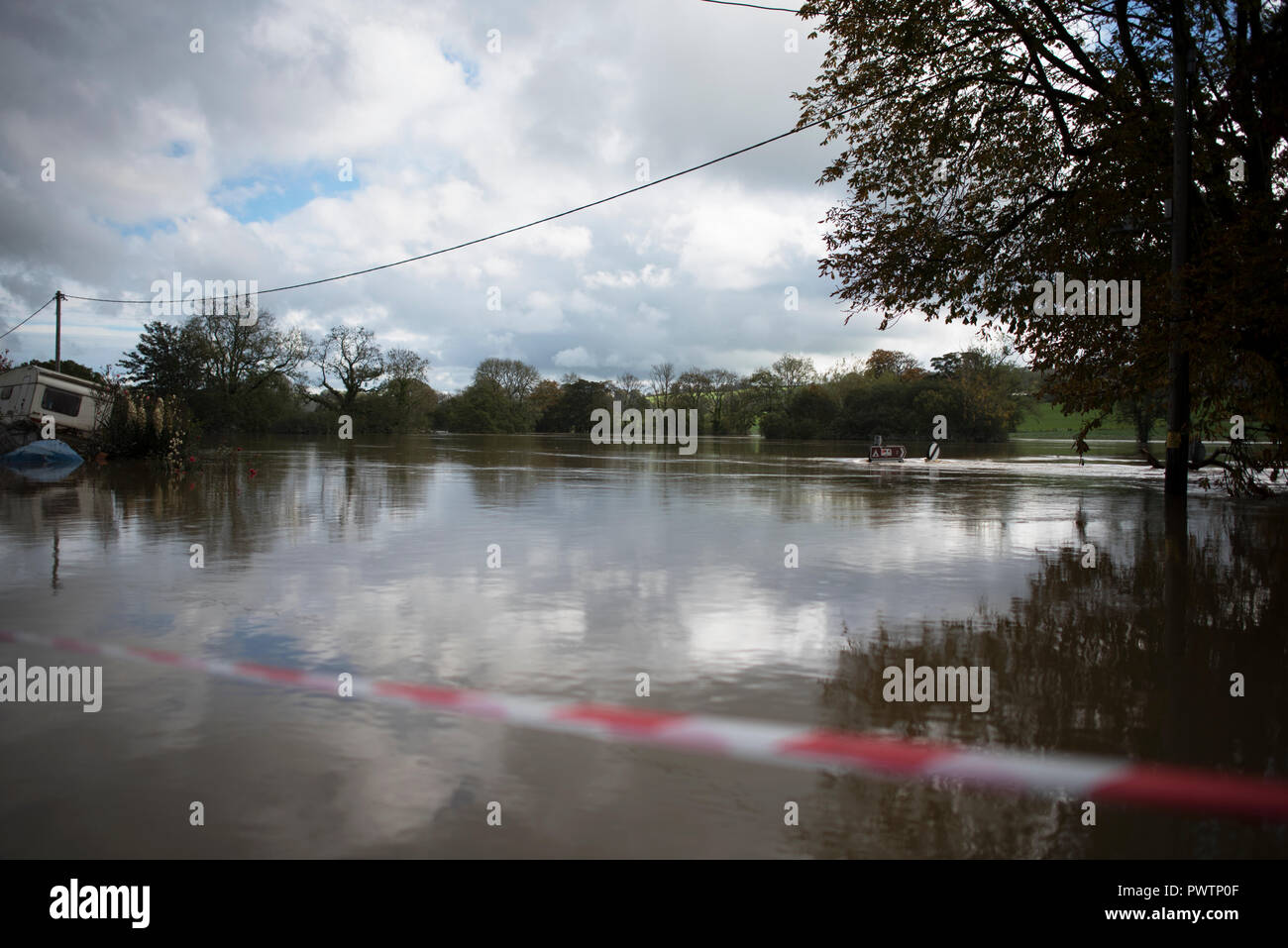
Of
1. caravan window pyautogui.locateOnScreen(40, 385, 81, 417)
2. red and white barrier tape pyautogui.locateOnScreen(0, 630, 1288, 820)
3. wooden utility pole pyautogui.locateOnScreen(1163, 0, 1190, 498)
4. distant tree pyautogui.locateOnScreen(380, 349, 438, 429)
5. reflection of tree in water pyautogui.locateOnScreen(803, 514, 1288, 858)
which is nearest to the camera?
reflection of tree in water pyautogui.locateOnScreen(803, 514, 1288, 858)

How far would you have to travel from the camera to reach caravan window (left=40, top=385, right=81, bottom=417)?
30797 millimetres

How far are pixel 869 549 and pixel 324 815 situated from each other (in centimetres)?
723

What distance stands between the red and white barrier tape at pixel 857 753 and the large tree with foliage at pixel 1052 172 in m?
11.4

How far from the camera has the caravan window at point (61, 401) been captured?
30797 millimetres

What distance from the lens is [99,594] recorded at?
22.0ft

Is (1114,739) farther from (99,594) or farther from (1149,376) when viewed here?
(1149,376)

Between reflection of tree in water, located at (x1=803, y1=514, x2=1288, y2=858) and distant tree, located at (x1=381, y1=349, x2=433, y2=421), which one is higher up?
distant tree, located at (x1=381, y1=349, x2=433, y2=421)

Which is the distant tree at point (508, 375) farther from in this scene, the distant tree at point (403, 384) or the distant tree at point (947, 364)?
the distant tree at point (947, 364)

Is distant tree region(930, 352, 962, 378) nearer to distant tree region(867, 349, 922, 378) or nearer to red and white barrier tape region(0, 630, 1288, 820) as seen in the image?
distant tree region(867, 349, 922, 378)

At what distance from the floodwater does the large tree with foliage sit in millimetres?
4600

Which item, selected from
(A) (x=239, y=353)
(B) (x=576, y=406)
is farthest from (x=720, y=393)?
(A) (x=239, y=353)

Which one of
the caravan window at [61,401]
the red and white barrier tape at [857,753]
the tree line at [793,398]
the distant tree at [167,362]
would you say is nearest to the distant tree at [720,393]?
the tree line at [793,398]

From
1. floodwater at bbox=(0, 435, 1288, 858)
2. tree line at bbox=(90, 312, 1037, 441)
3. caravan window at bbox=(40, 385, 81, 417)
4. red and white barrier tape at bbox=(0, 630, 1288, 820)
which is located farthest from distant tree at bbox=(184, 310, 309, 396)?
red and white barrier tape at bbox=(0, 630, 1288, 820)
